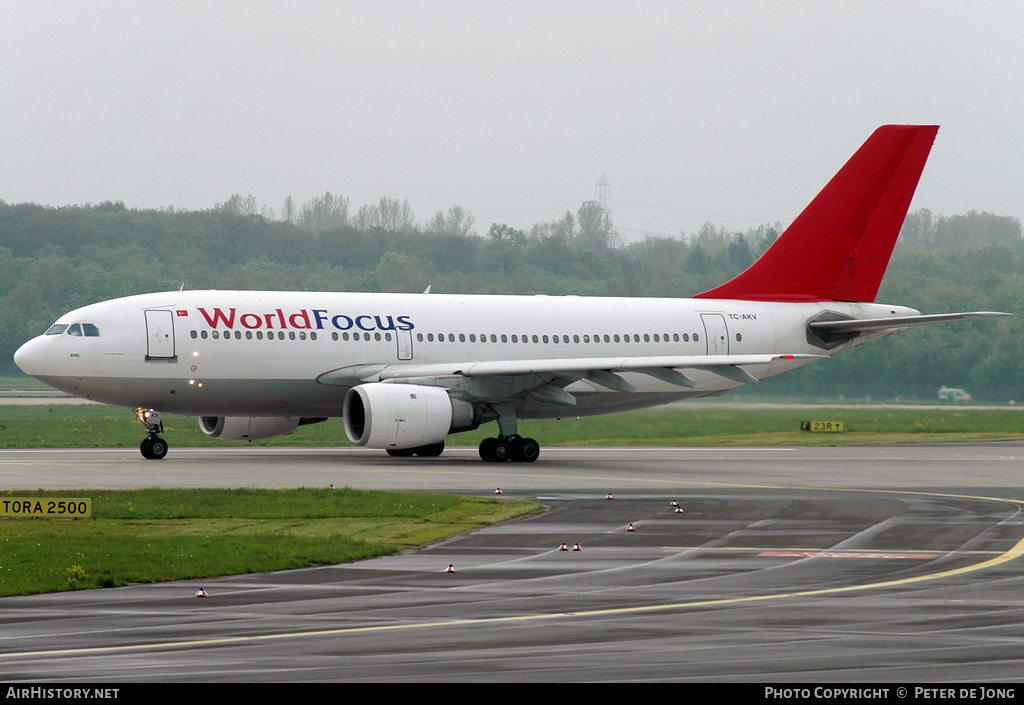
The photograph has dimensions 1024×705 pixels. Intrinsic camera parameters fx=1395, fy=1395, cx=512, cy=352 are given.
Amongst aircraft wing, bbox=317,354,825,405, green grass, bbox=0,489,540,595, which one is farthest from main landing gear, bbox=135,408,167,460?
green grass, bbox=0,489,540,595

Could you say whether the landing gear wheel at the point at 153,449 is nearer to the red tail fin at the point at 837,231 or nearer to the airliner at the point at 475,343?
the airliner at the point at 475,343

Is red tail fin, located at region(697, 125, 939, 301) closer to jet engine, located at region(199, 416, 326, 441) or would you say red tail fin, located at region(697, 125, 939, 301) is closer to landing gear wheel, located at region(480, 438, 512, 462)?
landing gear wheel, located at region(480, 438, 512, 462)

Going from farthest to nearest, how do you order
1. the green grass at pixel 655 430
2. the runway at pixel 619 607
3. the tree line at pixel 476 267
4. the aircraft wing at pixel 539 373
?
the tree line at pixel 476 267
the green grass at pixel 655 430
the aircraft wing at pixel 539 373
the runway at pixel 619 607

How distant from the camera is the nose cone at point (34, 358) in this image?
30.9 metres

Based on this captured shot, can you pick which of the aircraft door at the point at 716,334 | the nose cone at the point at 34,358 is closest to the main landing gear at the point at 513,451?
the aircraft door at the point at 716,334

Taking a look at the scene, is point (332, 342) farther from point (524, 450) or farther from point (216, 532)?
point (216, 532)

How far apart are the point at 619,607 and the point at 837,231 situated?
29340 mm

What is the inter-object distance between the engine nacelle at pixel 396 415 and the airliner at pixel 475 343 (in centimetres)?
4

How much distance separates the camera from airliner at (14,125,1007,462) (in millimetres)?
30984

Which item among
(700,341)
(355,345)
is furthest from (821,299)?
(355,345)

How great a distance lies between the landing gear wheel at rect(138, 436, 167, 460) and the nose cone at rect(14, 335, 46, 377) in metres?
2.74

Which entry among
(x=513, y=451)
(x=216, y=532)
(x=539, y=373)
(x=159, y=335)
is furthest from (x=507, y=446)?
(x=216, y=532)

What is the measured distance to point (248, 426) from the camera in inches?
1366

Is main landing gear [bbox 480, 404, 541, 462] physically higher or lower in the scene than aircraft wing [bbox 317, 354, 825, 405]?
lower
